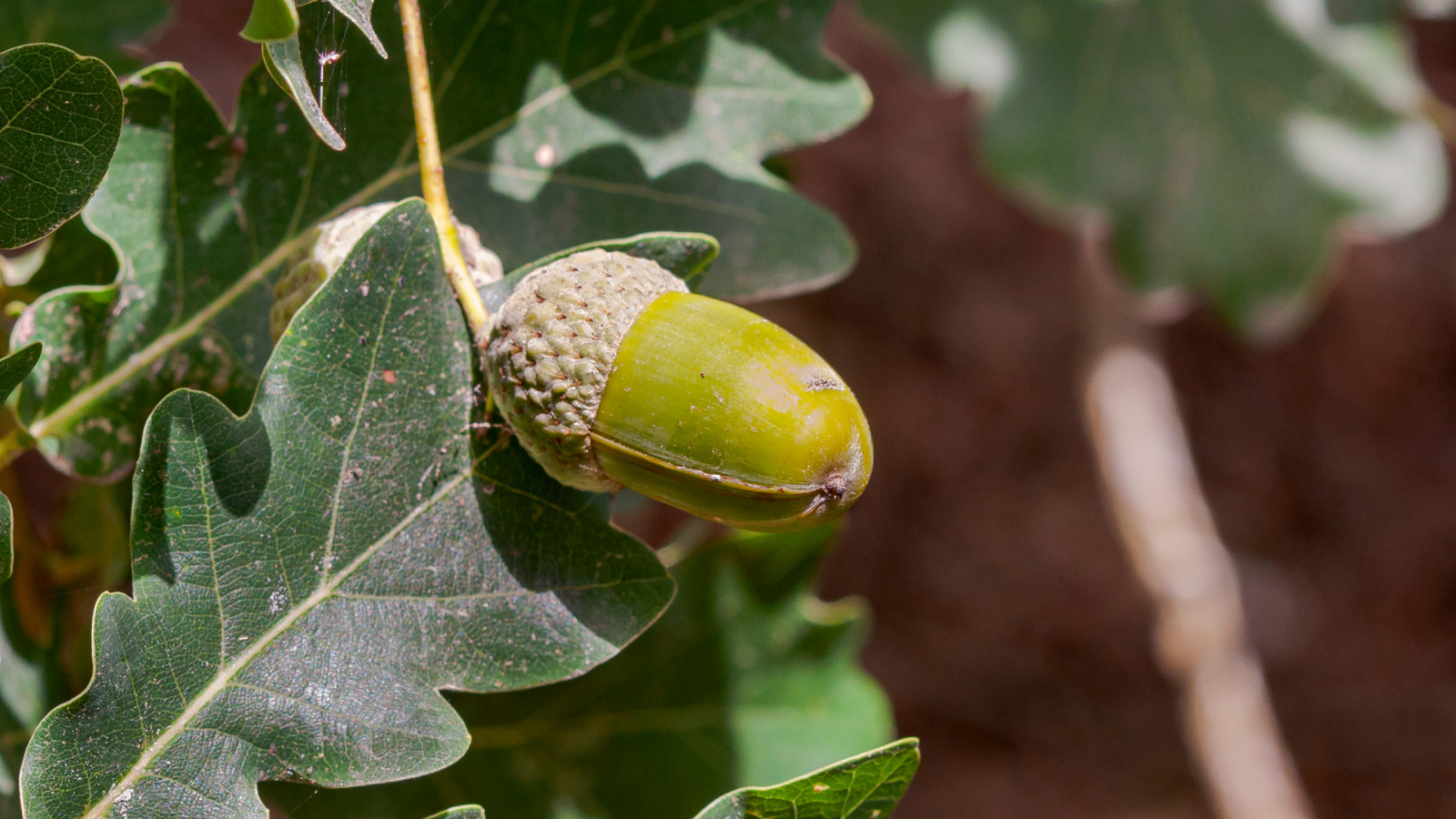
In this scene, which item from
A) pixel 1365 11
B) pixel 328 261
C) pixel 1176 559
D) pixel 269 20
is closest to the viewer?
pixel 269 20

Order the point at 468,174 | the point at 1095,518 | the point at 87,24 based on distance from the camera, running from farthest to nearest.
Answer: the point at 1095,518, the point at 87,24, the point at 468,174

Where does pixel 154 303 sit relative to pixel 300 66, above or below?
below

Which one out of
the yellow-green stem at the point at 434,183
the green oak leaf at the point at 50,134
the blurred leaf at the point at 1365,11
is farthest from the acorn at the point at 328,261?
the blurred leaf at the point at 1365,11

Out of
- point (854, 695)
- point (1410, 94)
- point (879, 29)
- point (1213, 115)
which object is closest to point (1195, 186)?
point (1213, 115)

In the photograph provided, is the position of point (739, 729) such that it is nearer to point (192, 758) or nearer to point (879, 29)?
point (192, 758)

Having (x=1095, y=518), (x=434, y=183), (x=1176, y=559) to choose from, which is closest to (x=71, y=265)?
(x=434, y=183)

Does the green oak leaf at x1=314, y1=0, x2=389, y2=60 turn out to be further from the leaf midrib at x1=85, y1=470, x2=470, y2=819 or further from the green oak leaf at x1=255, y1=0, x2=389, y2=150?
the leaf midrib at x1=85, y1=470, x2=470, y2=819

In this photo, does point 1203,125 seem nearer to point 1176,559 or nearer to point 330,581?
point 1176,559
